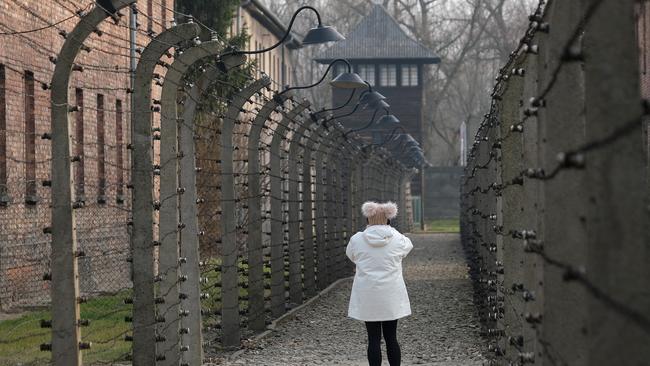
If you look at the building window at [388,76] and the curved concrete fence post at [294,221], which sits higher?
the building window at [388,76]

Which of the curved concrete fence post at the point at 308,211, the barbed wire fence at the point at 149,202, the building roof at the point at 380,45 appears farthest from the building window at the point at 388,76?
the curved concrete fence post at the point at 308,211

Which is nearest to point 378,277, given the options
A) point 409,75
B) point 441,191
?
point 409,75

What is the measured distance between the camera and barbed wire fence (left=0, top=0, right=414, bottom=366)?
291 inches

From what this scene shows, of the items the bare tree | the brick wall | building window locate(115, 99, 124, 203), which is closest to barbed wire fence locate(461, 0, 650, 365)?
the brick wall

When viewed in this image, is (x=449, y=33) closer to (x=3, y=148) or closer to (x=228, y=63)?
(x=3, y=148)

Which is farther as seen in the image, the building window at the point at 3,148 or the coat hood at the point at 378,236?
the building window at the point at 3,148

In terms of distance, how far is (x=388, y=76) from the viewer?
229 ft

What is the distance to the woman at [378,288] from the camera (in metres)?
10.3

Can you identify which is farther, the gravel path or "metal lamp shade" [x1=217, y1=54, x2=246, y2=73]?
the gravel path

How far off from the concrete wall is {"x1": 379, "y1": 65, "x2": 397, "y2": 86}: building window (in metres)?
5.63

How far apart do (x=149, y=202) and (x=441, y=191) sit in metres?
65.3

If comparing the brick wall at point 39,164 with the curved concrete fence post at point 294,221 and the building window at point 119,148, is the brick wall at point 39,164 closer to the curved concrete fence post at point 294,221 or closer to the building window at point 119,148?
the building window at point 119,148

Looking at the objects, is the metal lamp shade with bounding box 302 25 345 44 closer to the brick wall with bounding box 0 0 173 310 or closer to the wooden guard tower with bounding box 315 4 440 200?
the brick wall with bounding box 0 0 173 310

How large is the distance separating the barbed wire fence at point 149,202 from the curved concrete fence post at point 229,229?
14 mm
